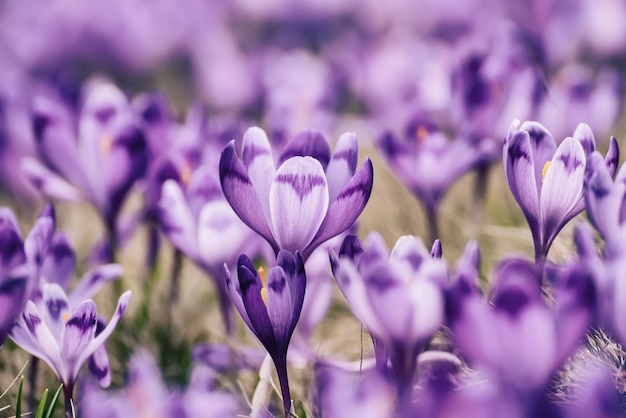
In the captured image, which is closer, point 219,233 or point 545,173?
point 545,173

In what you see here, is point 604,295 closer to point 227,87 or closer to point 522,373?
point 522,373

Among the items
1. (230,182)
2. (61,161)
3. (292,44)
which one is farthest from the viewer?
(292,44)

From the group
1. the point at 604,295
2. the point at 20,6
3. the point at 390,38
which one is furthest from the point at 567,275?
the point at 20,6

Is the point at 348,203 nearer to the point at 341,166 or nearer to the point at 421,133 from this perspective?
the point at 341,166

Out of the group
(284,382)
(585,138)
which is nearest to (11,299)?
(284,382)

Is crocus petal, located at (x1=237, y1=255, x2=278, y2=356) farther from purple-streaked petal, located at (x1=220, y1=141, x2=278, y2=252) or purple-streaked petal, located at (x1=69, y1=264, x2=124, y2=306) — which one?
purple-streaked petal, located at (x1=69, y1=264, x2=124, y2=306)

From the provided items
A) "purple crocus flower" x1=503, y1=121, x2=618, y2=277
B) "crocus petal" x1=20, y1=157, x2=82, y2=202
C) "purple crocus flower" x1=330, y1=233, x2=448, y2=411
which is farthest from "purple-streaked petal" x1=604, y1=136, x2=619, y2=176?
"crocus petal" x1=20, y1=157, x2=82, y2=202
